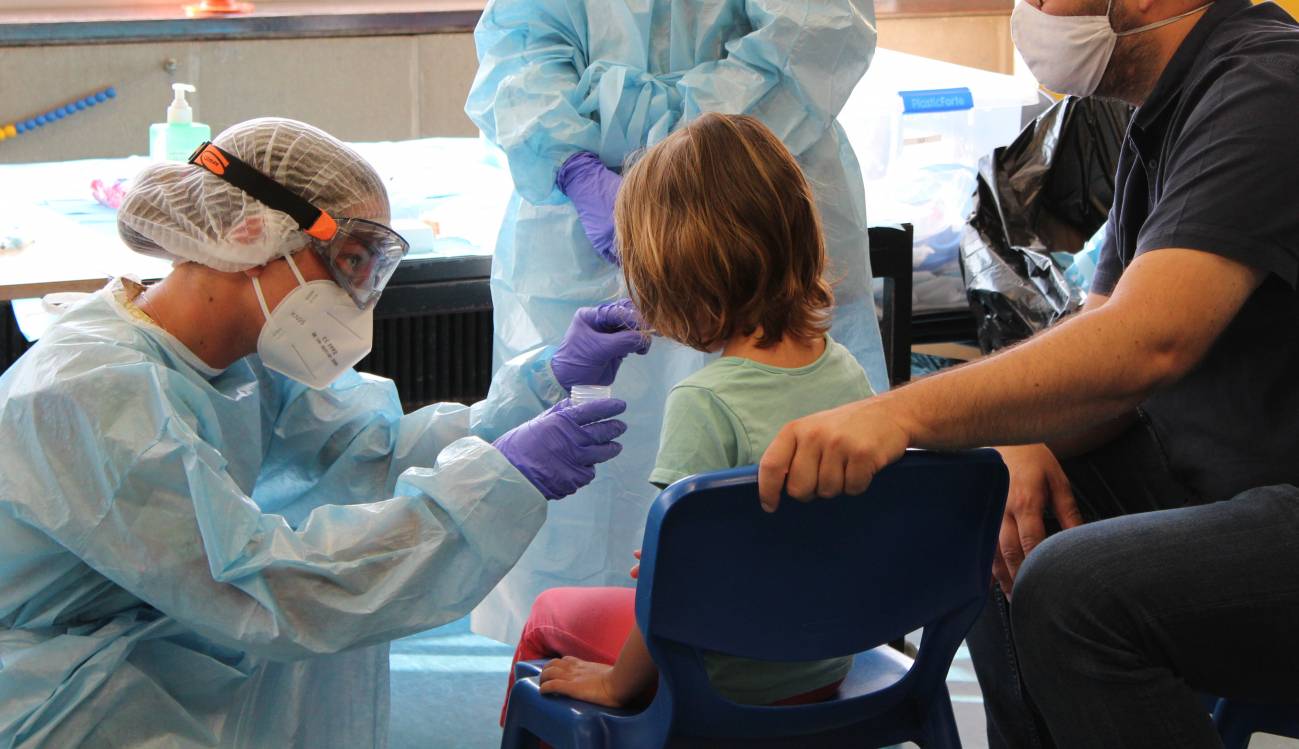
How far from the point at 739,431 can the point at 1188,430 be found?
52 centimetres

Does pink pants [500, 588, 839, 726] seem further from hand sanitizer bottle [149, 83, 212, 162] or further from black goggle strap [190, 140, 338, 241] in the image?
hand sanitizer bottle [149, 83, 212, 162]

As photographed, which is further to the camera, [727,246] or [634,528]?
[634,528]

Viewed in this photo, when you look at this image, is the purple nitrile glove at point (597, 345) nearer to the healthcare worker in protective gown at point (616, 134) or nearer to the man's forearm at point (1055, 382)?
the healthcare worker in protective gown at point (616, 134)

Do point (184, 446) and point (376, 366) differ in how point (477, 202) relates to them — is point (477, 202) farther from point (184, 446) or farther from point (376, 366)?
point (184, 446)

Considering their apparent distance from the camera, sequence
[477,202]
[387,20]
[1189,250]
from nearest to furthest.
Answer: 1. [1189,250]
2. [477,202]
3. [387,20]

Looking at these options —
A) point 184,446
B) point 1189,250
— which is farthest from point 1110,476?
point 184,446

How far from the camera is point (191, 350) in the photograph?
1.47m

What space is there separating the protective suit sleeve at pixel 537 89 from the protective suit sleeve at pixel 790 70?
18 cm

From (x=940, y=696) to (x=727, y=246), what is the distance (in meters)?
0.49

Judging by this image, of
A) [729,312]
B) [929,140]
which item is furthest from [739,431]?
[929,140]

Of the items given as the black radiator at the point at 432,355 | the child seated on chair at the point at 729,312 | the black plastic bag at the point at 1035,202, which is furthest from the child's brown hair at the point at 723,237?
the black plastic bag at the point at 1035,202

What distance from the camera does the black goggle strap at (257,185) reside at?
1.42 metres

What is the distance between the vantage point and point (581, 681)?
131cm

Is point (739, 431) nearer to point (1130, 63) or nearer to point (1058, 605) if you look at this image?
point (1058, 605)
